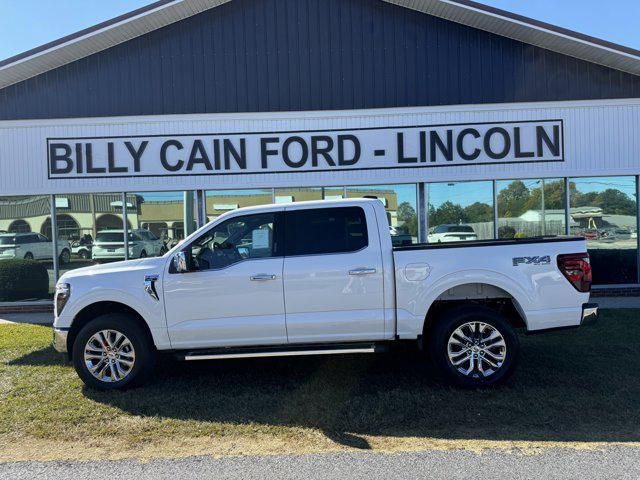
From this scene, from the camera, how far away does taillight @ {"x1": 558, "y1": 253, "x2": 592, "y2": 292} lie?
5.33 metres

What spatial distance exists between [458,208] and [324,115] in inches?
137

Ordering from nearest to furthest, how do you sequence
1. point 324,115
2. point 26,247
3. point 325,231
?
point 325,231 < point 324,115 < point 26,247

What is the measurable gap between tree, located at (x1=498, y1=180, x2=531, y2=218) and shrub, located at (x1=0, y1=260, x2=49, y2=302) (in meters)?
9.90

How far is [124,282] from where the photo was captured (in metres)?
5.47

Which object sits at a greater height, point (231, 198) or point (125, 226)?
point (231, 198)

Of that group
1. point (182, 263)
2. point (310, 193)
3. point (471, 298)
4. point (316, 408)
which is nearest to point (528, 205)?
point (310, 193)

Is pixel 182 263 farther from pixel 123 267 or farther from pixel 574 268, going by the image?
pixel 574 268

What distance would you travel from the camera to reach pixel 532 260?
537cm

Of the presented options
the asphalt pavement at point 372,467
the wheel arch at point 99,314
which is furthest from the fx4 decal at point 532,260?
the wheel arch at point 99,314

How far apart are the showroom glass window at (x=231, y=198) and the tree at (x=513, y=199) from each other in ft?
16.2

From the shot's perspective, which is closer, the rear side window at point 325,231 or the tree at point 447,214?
the rear side window at point 325,231

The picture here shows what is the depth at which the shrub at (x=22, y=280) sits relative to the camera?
11234mm

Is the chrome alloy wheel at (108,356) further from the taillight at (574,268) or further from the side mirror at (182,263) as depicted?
the taillight at (574,268)

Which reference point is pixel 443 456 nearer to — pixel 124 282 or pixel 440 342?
pixel 440 342
